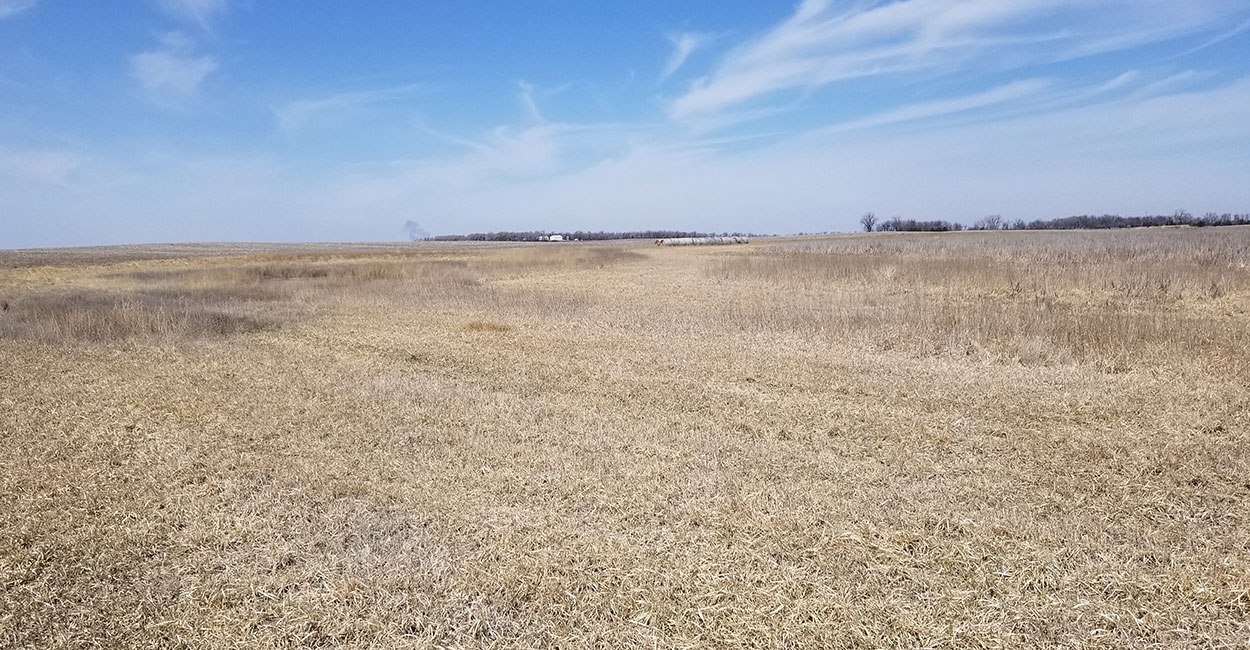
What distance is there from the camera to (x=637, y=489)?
17.2ft

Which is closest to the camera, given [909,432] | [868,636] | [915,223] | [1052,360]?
[868,636]

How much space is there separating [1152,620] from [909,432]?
321 centimetres

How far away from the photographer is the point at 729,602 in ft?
12.0

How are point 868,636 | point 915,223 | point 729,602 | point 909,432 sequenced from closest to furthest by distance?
point 868,636
point 729,602
point 909,432
point 915,223

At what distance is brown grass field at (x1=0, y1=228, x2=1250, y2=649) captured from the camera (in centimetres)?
357

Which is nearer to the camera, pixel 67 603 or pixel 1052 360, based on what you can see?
pixel 67 603

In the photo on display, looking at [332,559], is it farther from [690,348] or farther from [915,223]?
[915,223]

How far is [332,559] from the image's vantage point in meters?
4.19

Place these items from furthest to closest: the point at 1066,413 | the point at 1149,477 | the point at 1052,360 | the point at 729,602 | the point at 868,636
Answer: the point at 1052,360
the point at 1066,413
the point at 1149,477
the point at 729,602
the point at 868,636

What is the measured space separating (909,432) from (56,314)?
18345 mm

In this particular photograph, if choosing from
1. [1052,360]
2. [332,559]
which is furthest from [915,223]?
[332,559]

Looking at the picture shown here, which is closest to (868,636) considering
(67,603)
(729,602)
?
(729,602)

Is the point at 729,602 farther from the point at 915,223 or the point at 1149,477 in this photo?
the point at 915,223

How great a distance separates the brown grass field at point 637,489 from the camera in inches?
140
